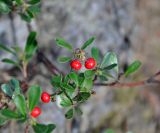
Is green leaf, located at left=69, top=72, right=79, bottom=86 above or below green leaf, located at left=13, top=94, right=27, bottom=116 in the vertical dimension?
above

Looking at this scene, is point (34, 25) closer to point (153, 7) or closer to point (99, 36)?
point (99, 36)

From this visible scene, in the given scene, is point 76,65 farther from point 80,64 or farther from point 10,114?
point 10,114

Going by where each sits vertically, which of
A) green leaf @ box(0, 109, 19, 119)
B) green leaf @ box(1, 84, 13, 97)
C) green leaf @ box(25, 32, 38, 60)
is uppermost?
green leaf @ box(25, 32, 38, 60)

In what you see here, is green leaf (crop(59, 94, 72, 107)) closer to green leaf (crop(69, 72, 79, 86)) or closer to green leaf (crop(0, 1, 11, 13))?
green leaf (crop(69, 72, 79, 86))

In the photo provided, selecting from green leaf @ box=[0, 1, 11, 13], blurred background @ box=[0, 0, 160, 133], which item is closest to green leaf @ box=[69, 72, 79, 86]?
green leaf @ box=[0, 1, 11, 13]

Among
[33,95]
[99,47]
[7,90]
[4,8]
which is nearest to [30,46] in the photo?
[4,8]

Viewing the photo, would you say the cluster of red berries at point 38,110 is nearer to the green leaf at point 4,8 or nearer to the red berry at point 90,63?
the red berry at point 90,63

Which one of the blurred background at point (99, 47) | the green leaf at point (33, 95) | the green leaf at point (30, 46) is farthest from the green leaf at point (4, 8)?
the blurred background at point (99, 47)
